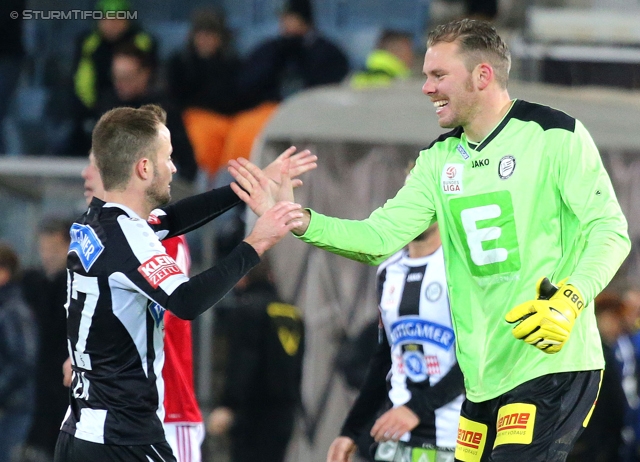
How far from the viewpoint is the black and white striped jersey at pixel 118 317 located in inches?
170

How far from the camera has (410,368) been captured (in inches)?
222

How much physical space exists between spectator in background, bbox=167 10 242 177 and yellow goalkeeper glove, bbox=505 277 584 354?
707 cm

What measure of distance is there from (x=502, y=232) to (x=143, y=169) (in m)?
1.47

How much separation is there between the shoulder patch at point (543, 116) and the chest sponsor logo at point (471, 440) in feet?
4.00

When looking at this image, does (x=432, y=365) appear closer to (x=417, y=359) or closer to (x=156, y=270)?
(x=417, y=359)

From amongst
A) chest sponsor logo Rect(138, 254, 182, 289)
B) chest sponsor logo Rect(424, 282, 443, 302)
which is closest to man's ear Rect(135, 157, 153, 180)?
chest sponsor logo Rect(138, 254, 182, 289)

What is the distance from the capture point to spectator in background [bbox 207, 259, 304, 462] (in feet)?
27.7

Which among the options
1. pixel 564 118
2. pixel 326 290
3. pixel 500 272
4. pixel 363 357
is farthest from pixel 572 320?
pixel 326 290

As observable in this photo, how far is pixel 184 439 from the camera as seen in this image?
547cm

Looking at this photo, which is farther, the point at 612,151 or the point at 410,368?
the point at 612,151

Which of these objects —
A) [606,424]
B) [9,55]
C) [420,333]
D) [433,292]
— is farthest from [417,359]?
[9,55]

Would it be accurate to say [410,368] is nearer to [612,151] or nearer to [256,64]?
[612,151]

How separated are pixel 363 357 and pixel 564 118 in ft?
10.8

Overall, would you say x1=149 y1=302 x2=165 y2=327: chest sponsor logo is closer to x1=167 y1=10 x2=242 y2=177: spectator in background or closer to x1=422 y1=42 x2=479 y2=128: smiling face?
x1=422 y1=42 x2=479 y2=128: smiling face
